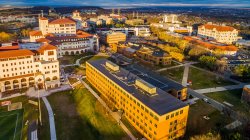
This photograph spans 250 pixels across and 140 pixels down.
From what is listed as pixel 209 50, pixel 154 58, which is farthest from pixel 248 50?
pixel 154 58

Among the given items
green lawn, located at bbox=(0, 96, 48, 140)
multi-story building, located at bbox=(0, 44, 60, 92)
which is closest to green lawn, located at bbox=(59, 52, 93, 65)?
multi-story building, located at bbox=(0, 44, 60, 92)

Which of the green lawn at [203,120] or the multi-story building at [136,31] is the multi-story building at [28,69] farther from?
the multi-story building at [136,31]

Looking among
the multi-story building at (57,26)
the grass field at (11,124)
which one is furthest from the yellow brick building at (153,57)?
the grass field at (11,124)

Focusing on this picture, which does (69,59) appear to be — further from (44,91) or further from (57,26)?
(57,26)

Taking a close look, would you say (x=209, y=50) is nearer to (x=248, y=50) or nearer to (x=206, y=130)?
(x=248, y=50)

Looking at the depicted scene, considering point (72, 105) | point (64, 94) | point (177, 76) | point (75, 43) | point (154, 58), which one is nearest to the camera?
point (72, 105)
